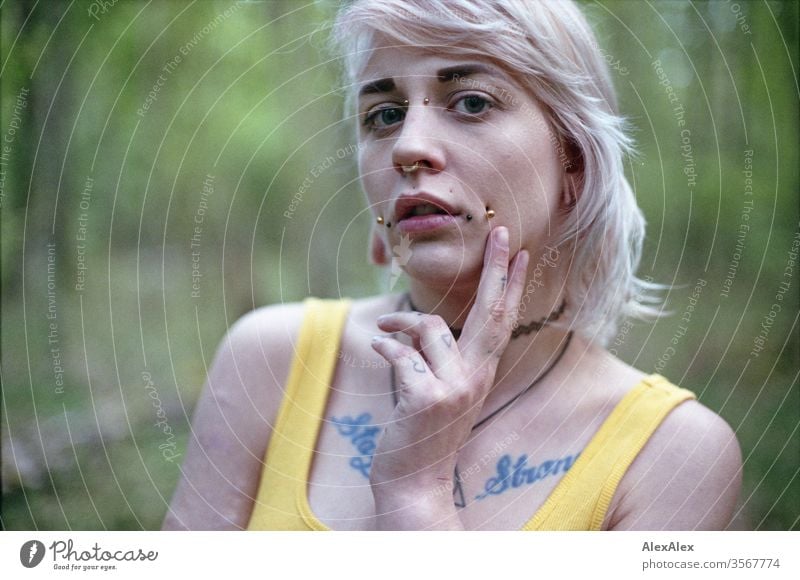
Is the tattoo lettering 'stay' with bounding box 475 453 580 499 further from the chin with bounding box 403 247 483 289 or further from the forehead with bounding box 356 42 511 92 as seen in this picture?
the forehead with bounding box 356 42 511 92

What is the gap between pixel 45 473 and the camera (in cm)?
88

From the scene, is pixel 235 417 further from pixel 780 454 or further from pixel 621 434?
pixel 780 454

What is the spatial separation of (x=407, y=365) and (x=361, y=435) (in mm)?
110

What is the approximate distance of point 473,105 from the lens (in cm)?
57

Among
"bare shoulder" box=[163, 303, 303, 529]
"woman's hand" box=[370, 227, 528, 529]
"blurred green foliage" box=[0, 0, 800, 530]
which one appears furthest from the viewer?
"blurred green foliage" box=[0, 0, 800, 530]

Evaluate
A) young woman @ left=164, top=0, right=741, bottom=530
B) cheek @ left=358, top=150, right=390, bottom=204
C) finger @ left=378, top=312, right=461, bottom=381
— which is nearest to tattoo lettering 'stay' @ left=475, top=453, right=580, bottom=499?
young woman @ left=164, top=0, right=741, bottom=530

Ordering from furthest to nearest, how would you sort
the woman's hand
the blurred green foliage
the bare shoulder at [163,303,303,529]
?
the blurred green foliage < the bare shoulder at [163,303,303,529] < the woman's hand

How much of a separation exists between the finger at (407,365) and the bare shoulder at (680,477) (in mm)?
169

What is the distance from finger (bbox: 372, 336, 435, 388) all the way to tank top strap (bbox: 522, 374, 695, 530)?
14 cm

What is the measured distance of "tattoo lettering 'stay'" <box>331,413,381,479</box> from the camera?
2.00 feet

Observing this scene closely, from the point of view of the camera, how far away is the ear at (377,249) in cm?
65

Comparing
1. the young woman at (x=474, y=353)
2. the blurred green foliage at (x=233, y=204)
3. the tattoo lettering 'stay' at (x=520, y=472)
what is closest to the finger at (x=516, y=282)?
the young woman at (x=474, y=353)

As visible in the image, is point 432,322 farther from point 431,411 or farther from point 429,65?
point 429,65

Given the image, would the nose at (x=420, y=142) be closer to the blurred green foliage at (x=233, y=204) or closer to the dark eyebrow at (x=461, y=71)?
the dark eyebrow at (x=461, y=71)
